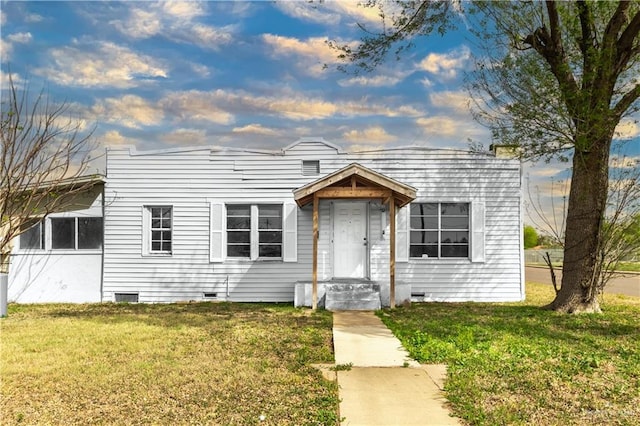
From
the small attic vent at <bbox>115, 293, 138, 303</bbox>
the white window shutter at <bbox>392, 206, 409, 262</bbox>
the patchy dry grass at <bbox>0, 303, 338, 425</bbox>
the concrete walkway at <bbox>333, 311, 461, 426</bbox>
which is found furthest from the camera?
the small attic vent at <bbox>115, 293, 138, 303</bbox>

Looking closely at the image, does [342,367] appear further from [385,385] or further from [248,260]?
[248,260]

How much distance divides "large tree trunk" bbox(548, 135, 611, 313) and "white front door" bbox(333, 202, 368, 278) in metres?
4.68

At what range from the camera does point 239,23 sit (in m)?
11.5

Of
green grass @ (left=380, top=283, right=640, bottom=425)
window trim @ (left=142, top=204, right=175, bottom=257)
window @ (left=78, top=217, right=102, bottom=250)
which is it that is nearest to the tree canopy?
green grass @ (left=380, top=283, right=640, bottom=425)

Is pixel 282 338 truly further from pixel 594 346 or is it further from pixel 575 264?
pixel 575 264

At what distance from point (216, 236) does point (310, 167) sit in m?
3.08

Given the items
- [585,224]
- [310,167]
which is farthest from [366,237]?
[585,224]

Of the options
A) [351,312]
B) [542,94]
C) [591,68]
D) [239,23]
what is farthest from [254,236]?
[591,68]

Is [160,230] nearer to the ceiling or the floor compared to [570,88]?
nearer to the floor

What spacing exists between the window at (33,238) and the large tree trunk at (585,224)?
12.9m

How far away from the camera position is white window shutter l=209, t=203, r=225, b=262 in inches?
510

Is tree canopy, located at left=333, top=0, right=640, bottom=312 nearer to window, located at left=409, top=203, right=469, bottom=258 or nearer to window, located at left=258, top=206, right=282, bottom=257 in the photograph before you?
window, located at left=409, top=203, right=469, bottom=258

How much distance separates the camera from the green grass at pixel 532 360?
4.55 metres

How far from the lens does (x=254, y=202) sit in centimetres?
1307
